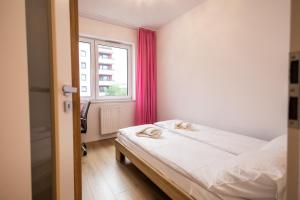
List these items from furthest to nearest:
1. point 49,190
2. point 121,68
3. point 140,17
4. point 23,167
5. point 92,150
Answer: point 121,68
point 140,17
point 92,150
point 49,190
point 23,167

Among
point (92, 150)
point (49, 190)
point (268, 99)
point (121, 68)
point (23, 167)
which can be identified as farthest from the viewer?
point (121, 68)

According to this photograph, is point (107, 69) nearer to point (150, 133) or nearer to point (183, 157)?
point (150, 133)

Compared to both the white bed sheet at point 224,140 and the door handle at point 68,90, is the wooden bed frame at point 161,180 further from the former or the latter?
the door handle at point 68,90

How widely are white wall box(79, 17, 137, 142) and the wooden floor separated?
824 mm

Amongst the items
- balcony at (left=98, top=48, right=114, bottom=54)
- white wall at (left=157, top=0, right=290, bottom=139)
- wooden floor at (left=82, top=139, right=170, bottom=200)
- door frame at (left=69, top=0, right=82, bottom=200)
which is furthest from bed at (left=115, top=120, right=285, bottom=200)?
balcony at (left=98, top=48, right=114, bottom=54)

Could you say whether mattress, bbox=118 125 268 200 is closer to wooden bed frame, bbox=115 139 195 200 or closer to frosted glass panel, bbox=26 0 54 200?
wooden bed frame, bbox=115 139 195 200

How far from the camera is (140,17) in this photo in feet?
10.8

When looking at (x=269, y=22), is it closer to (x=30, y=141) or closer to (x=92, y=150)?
(x=30, y=141)

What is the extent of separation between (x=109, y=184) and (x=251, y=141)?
1.86 m

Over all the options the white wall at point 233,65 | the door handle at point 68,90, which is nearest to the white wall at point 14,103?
the door handle at point 68,90

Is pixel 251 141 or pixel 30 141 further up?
pixel 30 141

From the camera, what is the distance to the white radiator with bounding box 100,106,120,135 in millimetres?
3491

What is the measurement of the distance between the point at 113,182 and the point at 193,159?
112 cm

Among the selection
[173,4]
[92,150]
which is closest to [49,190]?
[92,150]
